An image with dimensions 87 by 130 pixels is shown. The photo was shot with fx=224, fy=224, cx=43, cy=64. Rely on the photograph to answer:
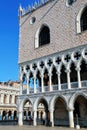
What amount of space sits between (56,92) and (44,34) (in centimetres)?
585

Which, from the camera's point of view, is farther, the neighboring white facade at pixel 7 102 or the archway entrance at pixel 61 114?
the neighboring white facade at pixel 7 102

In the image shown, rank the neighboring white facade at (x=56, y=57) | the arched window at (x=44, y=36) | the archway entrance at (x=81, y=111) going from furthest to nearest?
the arched window at (x=44, y=36)
the archway entrance at (x=81, y=111)
the neighboring white facade at (x=56, y=57)

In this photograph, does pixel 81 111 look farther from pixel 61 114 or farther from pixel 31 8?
pixel 31 8

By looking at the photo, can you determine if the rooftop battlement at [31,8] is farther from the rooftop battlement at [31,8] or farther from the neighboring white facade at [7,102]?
the neighboring white facade at [7,102]

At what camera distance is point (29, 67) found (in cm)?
2094

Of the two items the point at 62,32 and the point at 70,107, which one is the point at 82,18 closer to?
the point at 62,32

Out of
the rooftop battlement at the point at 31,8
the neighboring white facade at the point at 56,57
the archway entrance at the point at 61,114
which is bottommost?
the archway entrance at the point at 61,114

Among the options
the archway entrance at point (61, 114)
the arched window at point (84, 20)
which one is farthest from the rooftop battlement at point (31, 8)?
the archway entrance at point (61, 114)

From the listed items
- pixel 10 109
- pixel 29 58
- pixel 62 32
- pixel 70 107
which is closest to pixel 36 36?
pixel 29 58

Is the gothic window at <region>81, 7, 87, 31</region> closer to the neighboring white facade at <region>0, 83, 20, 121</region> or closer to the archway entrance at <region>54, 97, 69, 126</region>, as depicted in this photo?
the archway entrance at <region>54, 97, 69, 126</region>

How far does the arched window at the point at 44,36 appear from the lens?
Result: 66.1 feet

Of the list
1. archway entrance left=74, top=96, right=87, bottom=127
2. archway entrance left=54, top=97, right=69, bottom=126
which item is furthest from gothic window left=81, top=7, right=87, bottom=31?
archway entrance left=54, top=97, right=69, bottom=126

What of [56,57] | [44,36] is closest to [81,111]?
[56,57]

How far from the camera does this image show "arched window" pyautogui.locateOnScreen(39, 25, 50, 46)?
793 inches
